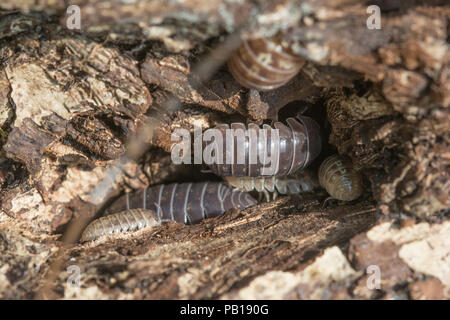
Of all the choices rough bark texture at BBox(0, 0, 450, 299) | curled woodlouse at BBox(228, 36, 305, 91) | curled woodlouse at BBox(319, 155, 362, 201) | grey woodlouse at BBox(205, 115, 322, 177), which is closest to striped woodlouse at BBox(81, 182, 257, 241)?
grey woodlouse at BBox(205, 115, 322, 177)

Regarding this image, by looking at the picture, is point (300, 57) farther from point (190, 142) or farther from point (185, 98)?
point (190, 142)

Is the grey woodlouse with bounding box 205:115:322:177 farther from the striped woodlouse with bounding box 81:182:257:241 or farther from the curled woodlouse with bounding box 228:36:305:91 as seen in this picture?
the curled woodlouse with bounding box 228:36:305:91

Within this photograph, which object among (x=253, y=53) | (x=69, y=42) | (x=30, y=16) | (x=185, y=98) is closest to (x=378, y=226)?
(x=253, y=53)

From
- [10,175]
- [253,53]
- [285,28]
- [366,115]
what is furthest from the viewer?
[10,175]

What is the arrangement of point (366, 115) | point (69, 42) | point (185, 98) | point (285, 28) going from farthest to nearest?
1. point (185, 98)
2. point (366, 115)
3. point (69, 42)
4. point (285, 28)

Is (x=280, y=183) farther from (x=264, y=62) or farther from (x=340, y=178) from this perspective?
(x=264, y=62)
